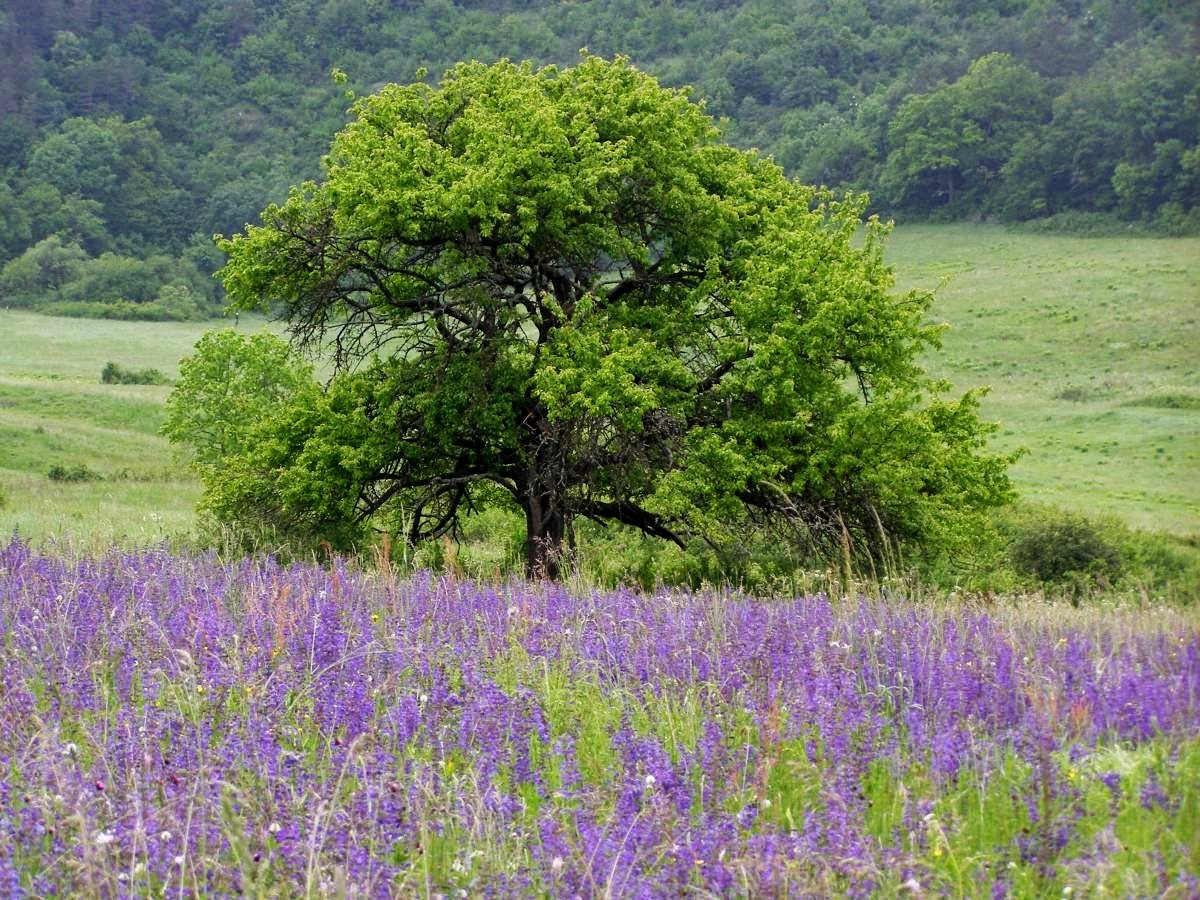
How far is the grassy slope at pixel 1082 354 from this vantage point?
49.6m

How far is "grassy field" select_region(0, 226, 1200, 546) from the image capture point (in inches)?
1743

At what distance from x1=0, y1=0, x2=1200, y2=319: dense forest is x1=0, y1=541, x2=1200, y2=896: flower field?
83352mm

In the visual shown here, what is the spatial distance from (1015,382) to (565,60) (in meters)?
114

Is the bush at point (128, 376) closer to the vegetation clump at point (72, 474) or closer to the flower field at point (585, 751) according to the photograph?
the vegetation clump at point (72, 474)

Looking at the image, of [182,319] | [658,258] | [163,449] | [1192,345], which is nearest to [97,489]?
[163,449]

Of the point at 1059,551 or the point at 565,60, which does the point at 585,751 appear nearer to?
the point at 1059,551

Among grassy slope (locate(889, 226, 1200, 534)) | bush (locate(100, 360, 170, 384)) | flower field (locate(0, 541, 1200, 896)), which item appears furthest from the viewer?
bush (locate(100, 360, 170, 384))

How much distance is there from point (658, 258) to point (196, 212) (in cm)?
12447

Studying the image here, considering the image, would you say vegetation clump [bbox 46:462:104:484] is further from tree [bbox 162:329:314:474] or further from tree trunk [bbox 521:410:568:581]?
tree trunk [bbox 521:410:568:581]

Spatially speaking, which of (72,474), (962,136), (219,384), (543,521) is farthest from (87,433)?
(962,136)

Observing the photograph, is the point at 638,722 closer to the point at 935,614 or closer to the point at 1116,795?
the point at 1116,795

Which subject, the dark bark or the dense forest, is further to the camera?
the dense forest

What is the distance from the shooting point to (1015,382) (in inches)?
2822

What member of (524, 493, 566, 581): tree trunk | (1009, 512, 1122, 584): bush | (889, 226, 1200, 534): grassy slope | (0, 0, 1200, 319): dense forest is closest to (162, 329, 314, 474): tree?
(524, 493, 566, 581): tree trunk
